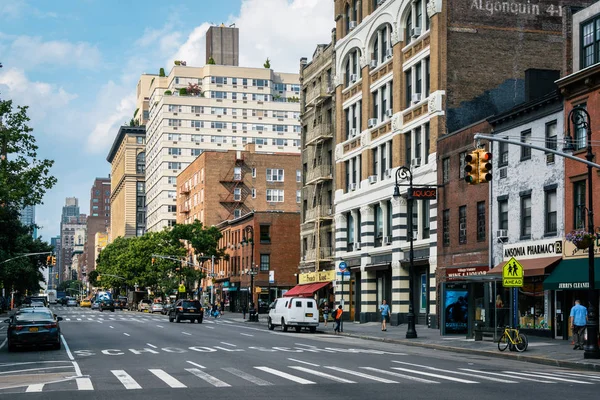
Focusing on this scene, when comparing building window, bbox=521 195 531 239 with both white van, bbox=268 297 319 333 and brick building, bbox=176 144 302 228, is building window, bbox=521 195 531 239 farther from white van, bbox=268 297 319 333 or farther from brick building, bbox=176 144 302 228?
brick building, bbox=176 144 302 228

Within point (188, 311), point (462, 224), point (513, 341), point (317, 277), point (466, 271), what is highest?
point (462, 224)

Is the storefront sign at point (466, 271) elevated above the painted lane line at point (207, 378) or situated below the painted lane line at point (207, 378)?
above

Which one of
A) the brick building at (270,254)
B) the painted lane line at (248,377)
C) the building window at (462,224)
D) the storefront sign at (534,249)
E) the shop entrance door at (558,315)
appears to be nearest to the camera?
the painted lane line at (248,377)

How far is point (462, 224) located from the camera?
47469mm

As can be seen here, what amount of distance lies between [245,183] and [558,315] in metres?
82.7

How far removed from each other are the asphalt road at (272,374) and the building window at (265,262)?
59.1 m

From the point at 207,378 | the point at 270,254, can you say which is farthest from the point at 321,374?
the point at 270,254

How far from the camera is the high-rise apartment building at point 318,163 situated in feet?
230

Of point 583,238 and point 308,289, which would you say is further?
point 308,289

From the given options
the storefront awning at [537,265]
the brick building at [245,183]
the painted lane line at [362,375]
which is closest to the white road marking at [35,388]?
the painted lane line at [362,375]

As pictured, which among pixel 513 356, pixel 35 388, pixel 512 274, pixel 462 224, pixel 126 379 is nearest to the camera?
pixel 35 388

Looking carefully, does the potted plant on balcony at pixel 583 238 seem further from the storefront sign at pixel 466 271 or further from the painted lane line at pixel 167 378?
the painted lane line at pixel 167 378

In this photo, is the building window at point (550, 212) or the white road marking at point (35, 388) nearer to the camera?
the white road marking at point (35, 388)

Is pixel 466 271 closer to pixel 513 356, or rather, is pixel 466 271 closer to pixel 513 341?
pixel 513 341
